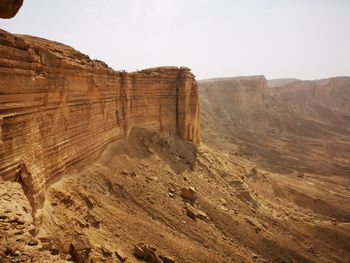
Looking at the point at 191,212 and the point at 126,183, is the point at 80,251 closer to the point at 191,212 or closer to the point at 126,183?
the point at 126,183

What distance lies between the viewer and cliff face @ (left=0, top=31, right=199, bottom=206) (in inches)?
351

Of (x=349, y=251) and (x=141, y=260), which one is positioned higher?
(x=141, y=260)

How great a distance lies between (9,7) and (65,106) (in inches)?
290

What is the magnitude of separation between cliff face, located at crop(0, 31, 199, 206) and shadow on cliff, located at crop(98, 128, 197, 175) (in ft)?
1.90

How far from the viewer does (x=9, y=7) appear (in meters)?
5.88

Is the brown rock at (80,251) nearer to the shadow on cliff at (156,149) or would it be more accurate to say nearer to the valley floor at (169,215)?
the valley floor at (169,215)

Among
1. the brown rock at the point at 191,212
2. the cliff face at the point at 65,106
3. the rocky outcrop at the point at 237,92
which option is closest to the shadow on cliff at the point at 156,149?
the cliff face at the point at 65,106

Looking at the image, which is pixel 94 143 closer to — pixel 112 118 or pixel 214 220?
pixel 112 118

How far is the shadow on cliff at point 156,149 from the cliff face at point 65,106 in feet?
1.90

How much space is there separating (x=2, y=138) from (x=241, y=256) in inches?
457

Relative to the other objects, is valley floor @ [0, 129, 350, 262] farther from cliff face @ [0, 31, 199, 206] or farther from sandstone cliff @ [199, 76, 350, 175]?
sandstone cliff @ [199, 76, 350, 175]

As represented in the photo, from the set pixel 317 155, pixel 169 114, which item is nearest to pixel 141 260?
pixel 169 114

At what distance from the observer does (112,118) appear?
1847 centimetres

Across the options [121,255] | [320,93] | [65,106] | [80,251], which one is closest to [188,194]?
[121,255]
